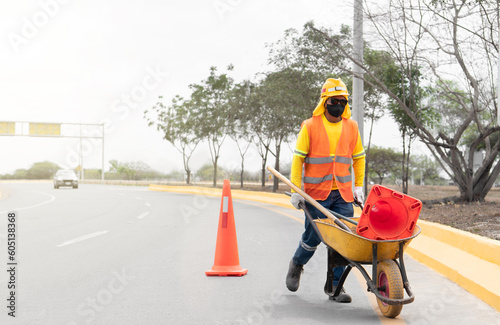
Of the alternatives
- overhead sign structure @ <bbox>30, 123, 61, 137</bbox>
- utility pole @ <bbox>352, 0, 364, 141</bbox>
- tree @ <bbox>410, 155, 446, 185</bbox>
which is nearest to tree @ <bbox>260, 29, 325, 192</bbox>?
utility pole @ <bbox>352, 0, 364, 141</bbox>

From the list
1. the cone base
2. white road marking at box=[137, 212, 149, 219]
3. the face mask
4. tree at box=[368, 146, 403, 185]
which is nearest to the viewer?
the face mask

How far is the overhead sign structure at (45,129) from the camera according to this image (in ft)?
186

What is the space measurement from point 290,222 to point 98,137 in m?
55.4

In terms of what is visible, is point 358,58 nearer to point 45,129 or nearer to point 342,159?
point 342,159

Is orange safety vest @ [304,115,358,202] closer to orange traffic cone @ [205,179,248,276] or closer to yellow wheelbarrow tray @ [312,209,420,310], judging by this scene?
yellow wheelbarrow tray @ [312,209,420,310]

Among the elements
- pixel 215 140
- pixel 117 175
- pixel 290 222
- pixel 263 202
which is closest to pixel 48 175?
pixel 117 175

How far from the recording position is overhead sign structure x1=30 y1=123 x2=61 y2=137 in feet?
186

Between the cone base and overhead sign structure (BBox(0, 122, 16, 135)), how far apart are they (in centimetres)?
5337

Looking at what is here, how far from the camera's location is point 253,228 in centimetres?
1245

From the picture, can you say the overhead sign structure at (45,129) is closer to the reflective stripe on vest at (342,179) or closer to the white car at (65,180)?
the white car at (65,180)

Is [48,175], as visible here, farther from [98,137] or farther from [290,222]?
[290,222]

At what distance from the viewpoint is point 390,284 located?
4.24 m

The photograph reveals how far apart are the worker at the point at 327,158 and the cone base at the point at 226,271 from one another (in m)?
1.65

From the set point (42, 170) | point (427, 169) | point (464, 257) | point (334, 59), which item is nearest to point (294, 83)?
point (334, 59)
